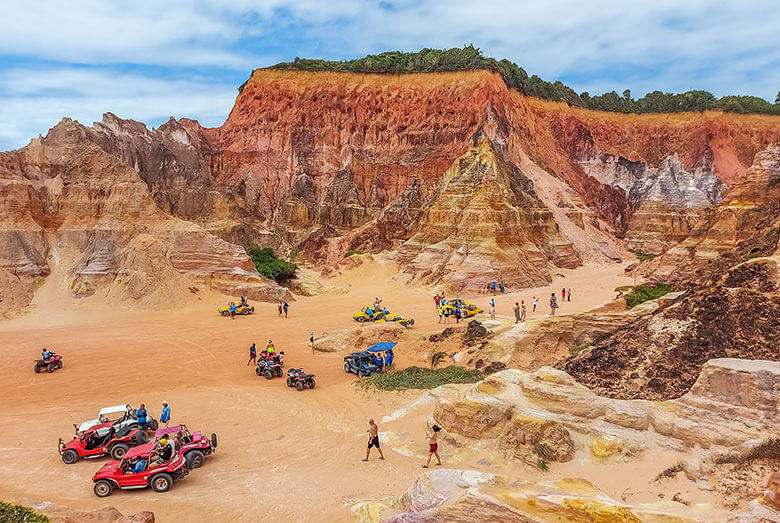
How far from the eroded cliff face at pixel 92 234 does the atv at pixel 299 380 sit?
55.6ft

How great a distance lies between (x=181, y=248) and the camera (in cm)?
3403

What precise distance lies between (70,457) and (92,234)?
26419 mm

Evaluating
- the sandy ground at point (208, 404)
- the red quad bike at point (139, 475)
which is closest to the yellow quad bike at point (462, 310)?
the sandy ground at point (208, 404)

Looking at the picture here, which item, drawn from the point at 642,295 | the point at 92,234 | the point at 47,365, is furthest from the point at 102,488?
the point at 92,234

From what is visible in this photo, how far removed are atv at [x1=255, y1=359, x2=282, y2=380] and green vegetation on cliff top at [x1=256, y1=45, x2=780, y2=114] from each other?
180ft

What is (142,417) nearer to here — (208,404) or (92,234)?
(208,404)

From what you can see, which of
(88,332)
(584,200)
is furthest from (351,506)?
(584,200)

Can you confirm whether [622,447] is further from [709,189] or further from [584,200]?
[709,189]

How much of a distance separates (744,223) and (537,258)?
14754mm

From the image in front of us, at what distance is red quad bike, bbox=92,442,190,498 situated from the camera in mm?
9984

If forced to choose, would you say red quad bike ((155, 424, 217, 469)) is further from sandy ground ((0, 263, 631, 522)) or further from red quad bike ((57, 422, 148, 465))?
red quad bike ((57, 422, 148, 465))

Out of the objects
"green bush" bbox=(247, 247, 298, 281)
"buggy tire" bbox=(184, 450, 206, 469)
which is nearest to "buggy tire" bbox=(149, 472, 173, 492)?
"buggy tire" bbox=(184, 450, 206, 469)

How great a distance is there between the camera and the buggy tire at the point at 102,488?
9.91 meters

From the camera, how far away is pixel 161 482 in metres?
10.2
